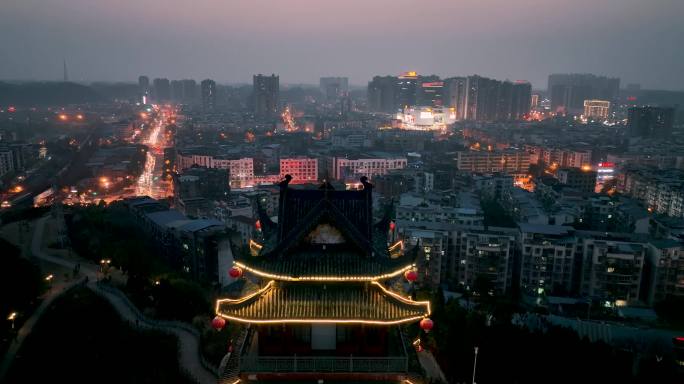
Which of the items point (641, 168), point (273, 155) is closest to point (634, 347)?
point (641, 168)

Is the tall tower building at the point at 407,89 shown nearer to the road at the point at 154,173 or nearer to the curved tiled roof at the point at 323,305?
the road at the point at 154,173

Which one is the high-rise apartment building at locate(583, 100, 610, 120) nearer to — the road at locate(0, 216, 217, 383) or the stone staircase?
the road at locate(0, 216, 217, 383)

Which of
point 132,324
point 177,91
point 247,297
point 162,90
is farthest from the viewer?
point 177,91

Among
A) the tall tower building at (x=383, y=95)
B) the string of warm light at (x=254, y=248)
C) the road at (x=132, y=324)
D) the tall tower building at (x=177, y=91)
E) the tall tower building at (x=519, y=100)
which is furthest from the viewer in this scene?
the tall tower building at (x=177, y=91)

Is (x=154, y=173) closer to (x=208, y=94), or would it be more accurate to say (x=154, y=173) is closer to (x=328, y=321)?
(x=328, y=321)

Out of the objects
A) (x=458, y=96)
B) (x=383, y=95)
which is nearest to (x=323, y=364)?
(x=458, y=96)

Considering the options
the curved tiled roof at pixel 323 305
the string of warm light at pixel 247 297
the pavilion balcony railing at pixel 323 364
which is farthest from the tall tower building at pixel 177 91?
the pavilion balcony railing at pixel 323 364
